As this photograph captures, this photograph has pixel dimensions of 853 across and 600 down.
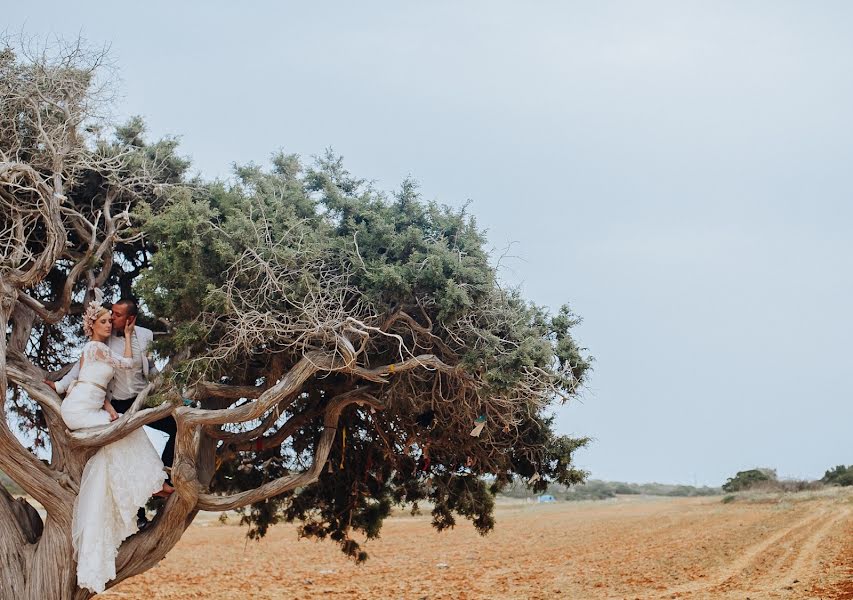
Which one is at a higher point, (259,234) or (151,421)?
(259,234)

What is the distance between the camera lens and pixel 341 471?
14.7 m

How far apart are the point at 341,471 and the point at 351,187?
205 inches

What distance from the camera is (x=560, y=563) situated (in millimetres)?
22969

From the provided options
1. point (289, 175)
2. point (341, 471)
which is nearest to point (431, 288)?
point (289, 175)

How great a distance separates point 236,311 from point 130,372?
1858 millimetres

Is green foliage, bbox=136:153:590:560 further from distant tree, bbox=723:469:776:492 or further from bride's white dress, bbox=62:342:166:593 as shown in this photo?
distant tree, bbox=723:469:776:492

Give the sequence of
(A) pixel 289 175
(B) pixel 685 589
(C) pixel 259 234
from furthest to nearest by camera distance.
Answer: (B) pixel 685 589 < (A) pixel 289 175 < (C) pixel 259 234

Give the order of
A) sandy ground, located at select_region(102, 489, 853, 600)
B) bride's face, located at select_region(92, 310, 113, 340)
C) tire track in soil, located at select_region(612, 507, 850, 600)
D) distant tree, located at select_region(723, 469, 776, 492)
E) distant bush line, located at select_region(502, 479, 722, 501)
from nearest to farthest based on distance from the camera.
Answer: bride's face, located at select_region(92, 310, 113, 340), tire track in soil, located at select_region(612, 507, 850, 600), sandy ground, located at select_region(102, 489, 853, 600), distant tree, located at select_region(723, 469, 776, 492), distant bush line, located at select_region(502, 479, 722, 501)

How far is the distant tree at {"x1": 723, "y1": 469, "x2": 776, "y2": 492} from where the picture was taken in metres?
61.1

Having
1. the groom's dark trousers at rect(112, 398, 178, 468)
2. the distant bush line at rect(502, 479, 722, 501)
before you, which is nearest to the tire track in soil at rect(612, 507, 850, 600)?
the groom's dark trousers at rect(112, 398, 178, 468)

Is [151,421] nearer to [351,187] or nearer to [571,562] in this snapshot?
[351,187]

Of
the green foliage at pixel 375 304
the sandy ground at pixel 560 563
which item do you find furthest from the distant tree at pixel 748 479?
the green foliage at pixel 375 304

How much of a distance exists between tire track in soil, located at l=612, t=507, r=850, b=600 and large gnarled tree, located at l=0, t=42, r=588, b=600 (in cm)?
433

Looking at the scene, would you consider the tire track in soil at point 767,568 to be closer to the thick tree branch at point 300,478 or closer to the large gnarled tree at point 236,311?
the large gnarled tree at point 236,311
